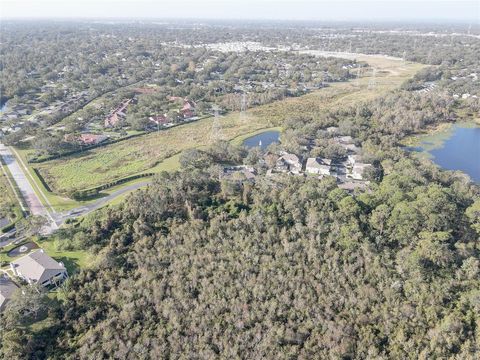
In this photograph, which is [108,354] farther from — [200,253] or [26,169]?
[26,169]

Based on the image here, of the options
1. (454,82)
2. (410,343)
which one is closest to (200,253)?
(410,343)

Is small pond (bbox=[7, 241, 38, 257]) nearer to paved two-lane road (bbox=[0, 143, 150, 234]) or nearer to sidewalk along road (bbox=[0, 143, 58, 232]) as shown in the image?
paved two-lane road (bbox=[0, 143, 150, 234])

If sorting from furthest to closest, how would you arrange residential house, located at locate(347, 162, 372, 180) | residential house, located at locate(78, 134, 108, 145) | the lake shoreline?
residential house, located at locate(78, 134, 108, 145), the lake shoreline, residential house, located at locate(347, 162, 372, 180)

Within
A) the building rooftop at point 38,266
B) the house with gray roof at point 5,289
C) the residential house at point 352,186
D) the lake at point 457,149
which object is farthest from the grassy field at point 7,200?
the lake at point 457,149

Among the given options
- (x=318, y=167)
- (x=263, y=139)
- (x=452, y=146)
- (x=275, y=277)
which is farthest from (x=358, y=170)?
(x=452, y=146)

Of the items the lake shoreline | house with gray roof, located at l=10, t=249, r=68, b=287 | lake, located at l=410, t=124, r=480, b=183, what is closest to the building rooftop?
house with gray roof, located at l=10, t=249, r=68, b=287
